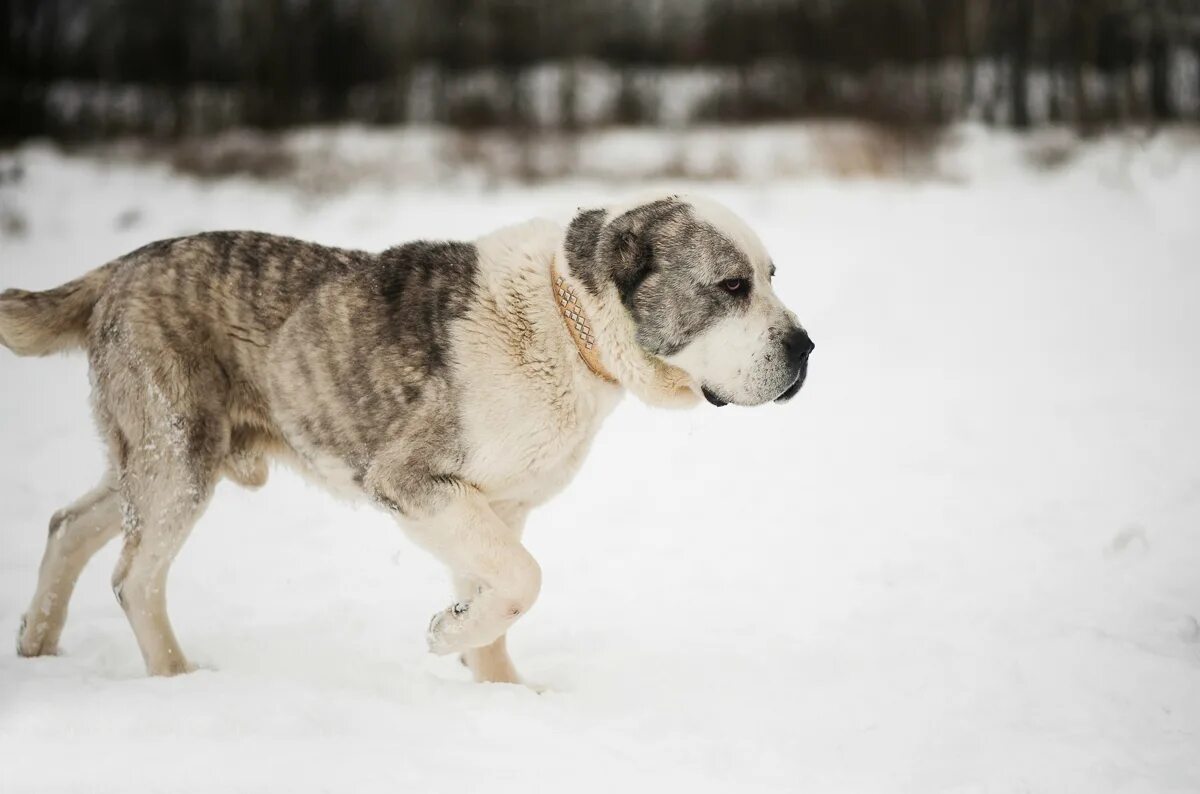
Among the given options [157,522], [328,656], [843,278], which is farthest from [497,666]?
[843,278]

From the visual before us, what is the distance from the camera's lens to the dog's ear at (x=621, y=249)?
3.68 meters

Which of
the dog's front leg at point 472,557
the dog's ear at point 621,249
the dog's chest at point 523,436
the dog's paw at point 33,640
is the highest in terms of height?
the dog's ear at point 621,249

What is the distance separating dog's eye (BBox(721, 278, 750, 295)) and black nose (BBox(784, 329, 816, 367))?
223 millimetres

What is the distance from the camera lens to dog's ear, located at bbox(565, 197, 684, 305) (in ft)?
12.1

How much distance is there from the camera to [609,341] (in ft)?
12.2

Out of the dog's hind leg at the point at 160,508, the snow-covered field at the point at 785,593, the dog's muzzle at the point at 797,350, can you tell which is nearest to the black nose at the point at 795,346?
the dog's muzzle at the point at 797,350

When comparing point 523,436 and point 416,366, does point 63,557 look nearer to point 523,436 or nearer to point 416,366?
point 416,366

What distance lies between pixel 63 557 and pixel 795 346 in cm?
302

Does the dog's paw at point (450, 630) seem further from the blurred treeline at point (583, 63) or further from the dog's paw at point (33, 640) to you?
the blurred treeline at point (583, 63)

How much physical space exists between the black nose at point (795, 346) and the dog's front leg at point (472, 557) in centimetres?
112

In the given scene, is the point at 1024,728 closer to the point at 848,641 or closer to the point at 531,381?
the point at 848,641

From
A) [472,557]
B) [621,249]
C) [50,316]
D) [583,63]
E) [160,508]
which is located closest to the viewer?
[472,557]

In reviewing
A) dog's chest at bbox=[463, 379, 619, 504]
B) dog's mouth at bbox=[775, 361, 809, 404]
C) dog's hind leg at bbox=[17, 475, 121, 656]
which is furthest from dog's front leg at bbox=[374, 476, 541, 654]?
dog's hind leg at bbox=[17, 475, 121, 656]

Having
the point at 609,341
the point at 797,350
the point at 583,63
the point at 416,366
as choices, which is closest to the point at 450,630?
the point at 416,366
